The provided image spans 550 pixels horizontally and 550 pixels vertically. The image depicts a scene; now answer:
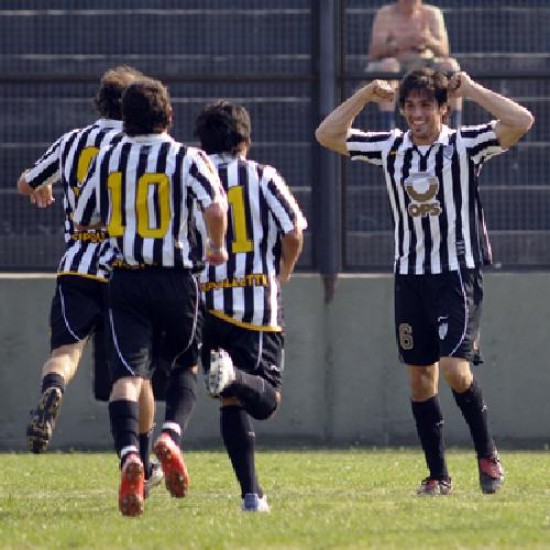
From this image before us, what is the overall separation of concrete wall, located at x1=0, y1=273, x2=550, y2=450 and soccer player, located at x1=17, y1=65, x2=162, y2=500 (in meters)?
4.19

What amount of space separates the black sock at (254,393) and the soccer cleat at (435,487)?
117 centimetres

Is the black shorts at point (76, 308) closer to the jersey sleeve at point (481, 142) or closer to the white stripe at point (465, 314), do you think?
the white stripe at point (465, 314)

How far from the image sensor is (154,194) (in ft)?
26.6

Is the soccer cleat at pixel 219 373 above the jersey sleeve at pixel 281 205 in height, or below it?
below

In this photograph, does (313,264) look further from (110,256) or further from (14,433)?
(110,256)

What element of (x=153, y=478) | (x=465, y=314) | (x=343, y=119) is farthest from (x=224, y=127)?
(x=153, y=478)

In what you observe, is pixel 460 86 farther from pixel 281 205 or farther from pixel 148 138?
pixel 148 138

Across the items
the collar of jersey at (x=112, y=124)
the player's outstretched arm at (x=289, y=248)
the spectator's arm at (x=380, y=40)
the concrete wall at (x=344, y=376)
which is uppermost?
the spectator's arm at (x=380, y=40)

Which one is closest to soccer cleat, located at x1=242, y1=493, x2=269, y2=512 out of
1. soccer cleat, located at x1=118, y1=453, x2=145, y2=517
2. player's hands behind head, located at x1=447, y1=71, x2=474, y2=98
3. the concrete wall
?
soccer cleat, located at x1=118, y1=453, x2=145, y2=517

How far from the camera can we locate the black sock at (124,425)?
7.93 meters

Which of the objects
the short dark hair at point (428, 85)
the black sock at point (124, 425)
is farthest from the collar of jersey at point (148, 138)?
the short dark hair at point (428, 85)

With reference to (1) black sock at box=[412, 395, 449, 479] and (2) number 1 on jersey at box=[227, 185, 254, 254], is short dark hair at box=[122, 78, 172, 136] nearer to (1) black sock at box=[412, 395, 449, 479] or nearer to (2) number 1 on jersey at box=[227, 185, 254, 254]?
(2) number 1 on jersey at box=[227, 185, 254, 254]

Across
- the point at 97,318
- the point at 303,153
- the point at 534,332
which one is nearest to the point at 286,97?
the point at 303,153

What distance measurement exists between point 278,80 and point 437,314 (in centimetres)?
504
